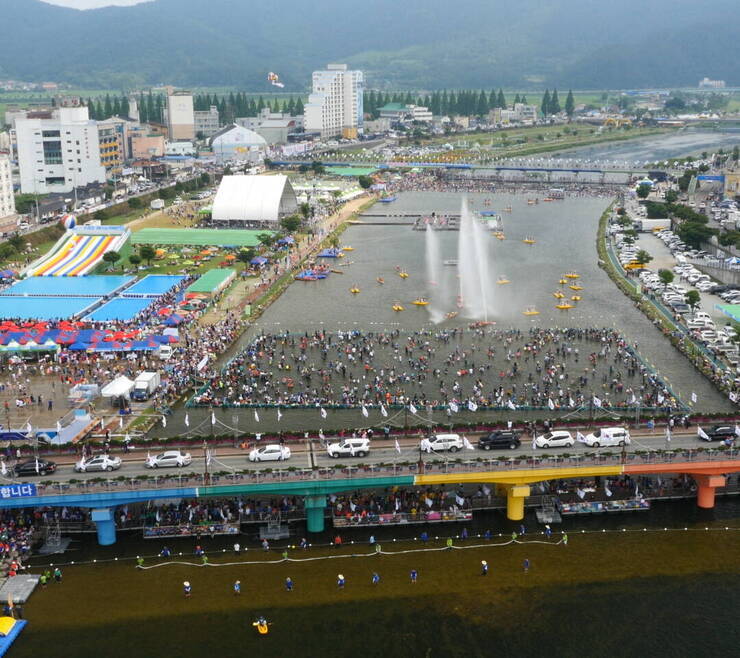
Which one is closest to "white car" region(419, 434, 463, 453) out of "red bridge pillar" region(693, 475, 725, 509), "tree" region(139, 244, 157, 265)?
"red bridge pillar" region(693, 475, 725, 509)

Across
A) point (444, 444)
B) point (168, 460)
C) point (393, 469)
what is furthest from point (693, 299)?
point (168, 460)

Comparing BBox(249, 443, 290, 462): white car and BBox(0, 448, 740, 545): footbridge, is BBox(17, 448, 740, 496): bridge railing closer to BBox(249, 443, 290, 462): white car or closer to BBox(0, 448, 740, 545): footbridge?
BBox(0, 448, 740, 545): footbridge

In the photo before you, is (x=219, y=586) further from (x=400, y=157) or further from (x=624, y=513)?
(x=400, y=157)

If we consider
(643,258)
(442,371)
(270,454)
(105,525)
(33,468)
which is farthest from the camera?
(643,258)

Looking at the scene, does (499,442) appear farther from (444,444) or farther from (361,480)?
(361,480)

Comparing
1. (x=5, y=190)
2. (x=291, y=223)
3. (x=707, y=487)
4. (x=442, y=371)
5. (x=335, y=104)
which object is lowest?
(x=442, y=371)

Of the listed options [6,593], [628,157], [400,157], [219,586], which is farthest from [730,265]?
[628,157]

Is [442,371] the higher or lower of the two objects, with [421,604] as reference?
higher
